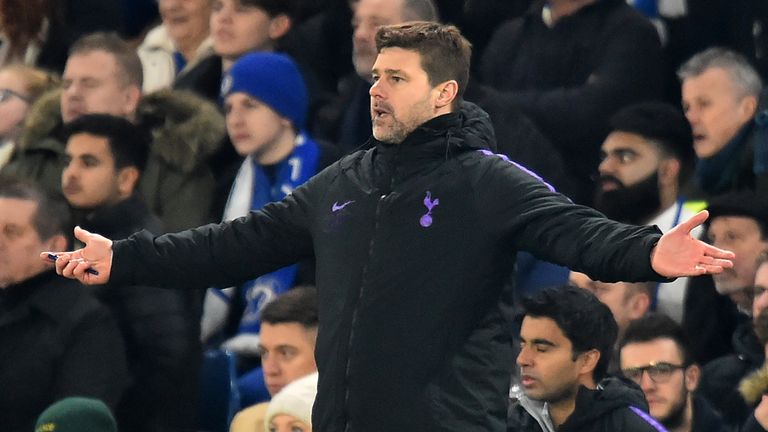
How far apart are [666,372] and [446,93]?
2138 millimetres

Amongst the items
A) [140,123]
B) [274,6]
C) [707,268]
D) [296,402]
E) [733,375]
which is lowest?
[733,375]

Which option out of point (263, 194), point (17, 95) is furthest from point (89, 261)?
point (17, 95)

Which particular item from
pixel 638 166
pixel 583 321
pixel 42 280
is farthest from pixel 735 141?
pixel 42 280

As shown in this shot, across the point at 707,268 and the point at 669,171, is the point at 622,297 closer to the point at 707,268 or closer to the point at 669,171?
the point at 669,171

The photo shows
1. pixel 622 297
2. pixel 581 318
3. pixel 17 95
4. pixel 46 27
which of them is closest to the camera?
pixel 581 318

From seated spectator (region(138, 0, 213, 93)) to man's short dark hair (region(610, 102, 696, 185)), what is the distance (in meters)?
2.80

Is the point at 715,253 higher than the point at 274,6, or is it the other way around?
the point at 274,6

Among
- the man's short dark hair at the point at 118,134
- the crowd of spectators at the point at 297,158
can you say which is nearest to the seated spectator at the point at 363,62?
the crowd of spectators at the point at 297,158

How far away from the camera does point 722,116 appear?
28.5ft

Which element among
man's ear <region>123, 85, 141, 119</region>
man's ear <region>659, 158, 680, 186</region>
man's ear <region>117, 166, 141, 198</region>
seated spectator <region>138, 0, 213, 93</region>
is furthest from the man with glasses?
seated spectator <region>138, 0, 213, 93</region>

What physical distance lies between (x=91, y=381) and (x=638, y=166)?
2.59 meters

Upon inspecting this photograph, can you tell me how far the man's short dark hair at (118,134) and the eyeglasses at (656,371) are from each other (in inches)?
98.0

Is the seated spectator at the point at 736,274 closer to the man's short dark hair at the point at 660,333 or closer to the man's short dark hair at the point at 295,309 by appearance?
the man's short dark hair at the point at 660,333

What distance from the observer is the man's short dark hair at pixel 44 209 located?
7930mm
